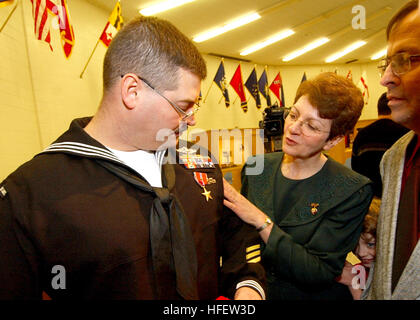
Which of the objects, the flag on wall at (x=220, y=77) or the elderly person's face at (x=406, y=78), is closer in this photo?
the elderly person's face at (x=406, y=78)

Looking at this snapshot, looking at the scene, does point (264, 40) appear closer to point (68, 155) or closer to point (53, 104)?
point (53, 104)

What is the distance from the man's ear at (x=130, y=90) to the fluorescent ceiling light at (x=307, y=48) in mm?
7504

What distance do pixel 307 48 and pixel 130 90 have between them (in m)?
8.06

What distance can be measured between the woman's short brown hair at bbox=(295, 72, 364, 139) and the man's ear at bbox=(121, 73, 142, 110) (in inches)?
35.4

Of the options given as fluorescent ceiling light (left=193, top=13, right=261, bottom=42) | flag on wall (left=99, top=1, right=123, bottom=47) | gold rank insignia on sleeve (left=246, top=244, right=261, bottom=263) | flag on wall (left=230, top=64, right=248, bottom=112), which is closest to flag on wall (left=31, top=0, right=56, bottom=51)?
flag on wall (left=99, top=1, right=123, bottom=47)

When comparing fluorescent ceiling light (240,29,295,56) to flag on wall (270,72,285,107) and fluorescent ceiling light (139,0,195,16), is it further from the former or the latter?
fluorescent ceiling light (139,0,195,16)

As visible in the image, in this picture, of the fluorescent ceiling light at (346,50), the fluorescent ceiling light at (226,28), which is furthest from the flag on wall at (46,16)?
the fluorescent ceiling light at (346,50)

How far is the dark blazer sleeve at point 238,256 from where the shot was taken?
109cm

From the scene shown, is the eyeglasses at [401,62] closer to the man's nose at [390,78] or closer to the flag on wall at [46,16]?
the man's nose at [390,78]

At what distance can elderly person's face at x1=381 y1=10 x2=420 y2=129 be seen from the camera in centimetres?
92

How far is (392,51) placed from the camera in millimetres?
998

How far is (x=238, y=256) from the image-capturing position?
3.80ft

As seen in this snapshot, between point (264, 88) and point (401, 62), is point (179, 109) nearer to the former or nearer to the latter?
point (401, 62)

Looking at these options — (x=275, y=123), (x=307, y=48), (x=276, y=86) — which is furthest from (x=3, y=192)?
(x=307, y=48)
